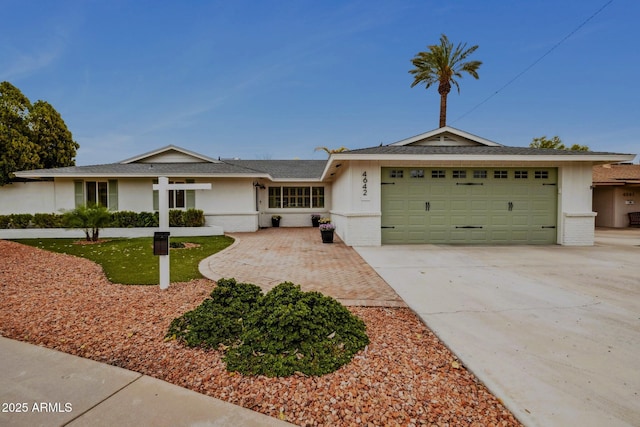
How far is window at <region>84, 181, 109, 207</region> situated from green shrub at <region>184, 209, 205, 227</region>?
15.4ft

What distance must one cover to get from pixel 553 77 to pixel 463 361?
21.9m

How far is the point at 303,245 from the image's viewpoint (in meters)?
10.7

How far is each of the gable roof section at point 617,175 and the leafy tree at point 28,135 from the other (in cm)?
3716

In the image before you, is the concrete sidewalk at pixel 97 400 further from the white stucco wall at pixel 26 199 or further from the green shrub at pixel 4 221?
the white stucco wall at pixel 26 199

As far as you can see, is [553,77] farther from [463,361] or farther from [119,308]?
[119,308]

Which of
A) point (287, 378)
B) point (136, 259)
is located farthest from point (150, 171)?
point (287, 378)

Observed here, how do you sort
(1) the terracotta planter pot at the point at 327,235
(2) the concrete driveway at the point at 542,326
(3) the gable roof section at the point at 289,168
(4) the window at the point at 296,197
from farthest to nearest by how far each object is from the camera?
1. (4) the window at the point at 296,197
2. (3) the gable roof section at the point at 289,168
3. (1) the terracotta planter pot at the point at 327,235
4. (2) the concrete driveway at the point at 542,326

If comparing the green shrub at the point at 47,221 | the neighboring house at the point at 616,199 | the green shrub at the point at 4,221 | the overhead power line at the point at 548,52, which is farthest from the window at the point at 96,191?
the neighboring house at the point at 616,199

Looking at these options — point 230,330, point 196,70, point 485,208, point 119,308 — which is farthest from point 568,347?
point 196,70

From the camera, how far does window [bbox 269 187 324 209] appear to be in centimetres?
1873

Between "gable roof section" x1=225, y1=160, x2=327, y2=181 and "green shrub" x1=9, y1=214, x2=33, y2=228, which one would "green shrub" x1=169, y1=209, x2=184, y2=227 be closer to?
"gable roof section" x1=225, y1=160, x2=327, y2=181

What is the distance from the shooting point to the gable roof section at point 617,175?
16927 mm

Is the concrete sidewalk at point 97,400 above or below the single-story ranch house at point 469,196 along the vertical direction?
below

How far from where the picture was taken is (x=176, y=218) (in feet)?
45.9
